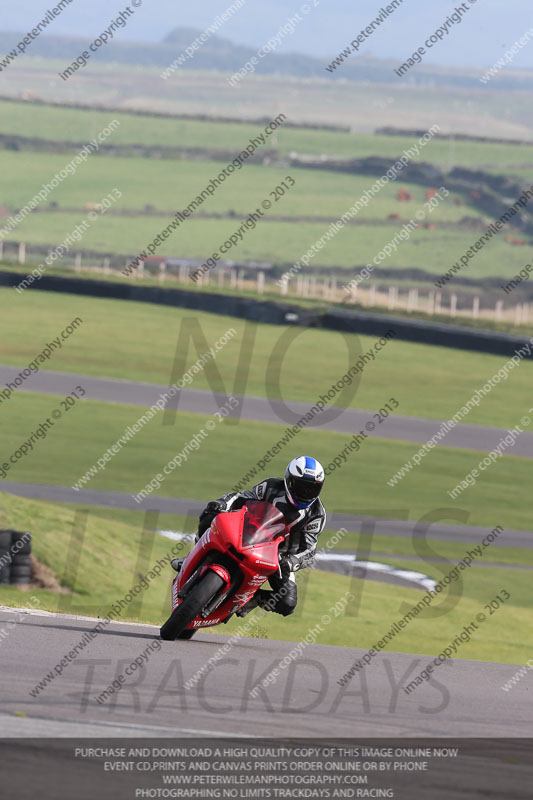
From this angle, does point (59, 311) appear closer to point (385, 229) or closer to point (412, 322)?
point (412, 322)

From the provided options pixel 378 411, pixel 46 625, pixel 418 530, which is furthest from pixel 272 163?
pixel 46 625

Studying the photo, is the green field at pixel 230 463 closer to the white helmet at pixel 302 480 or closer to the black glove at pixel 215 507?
the black glove at pixel 215 507

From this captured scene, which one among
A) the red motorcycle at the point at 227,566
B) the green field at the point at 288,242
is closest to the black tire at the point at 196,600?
the red motorcycle at the point at 227,566

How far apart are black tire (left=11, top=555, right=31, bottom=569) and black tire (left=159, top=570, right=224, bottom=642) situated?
641cm

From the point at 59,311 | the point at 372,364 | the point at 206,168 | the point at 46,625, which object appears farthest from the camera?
the point at 206,168

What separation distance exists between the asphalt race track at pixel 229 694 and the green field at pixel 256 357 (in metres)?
25.2

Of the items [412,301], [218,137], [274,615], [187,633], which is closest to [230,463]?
[274,615]

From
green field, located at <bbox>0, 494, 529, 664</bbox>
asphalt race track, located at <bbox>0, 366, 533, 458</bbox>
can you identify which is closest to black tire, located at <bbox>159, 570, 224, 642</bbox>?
green field, located at <bbox>0, 494, 529, 664</bbox>

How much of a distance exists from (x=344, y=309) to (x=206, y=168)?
74438 mm

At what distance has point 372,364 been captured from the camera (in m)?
41.2

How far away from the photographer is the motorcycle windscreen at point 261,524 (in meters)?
8.90

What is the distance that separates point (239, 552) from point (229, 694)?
171 cm
